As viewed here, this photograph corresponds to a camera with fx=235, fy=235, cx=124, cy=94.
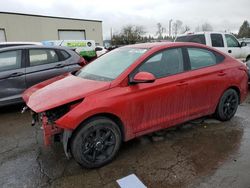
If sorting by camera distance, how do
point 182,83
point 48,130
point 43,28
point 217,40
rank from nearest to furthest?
point 48,130 → point 182,83 → point 217,40 → point 43,28

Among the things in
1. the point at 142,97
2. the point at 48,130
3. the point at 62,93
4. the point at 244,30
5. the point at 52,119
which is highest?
the point at 244,30

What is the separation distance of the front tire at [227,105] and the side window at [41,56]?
156 inches

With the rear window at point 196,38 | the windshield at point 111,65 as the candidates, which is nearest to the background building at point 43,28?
the rear window at point 196,38

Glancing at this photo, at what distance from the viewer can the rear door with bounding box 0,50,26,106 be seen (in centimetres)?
514

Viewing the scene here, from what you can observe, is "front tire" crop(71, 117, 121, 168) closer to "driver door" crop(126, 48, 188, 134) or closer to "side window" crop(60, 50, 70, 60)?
"driver door" crop(126, 48, 188, 134)

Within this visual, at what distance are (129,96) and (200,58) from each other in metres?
1.67

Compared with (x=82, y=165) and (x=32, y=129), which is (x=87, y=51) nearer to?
(x=32, y=129)

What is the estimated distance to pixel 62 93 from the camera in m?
3.05

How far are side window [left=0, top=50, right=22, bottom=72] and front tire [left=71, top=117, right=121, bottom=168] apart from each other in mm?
3300

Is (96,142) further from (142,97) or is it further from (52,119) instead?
(142,97)

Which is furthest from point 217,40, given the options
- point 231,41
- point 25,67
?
point 25,67

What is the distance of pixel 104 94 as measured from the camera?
3.01m

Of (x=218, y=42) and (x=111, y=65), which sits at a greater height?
(x=218, y=42)

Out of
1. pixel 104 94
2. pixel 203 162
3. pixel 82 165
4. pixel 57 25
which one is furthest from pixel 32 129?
pixel 57 25
